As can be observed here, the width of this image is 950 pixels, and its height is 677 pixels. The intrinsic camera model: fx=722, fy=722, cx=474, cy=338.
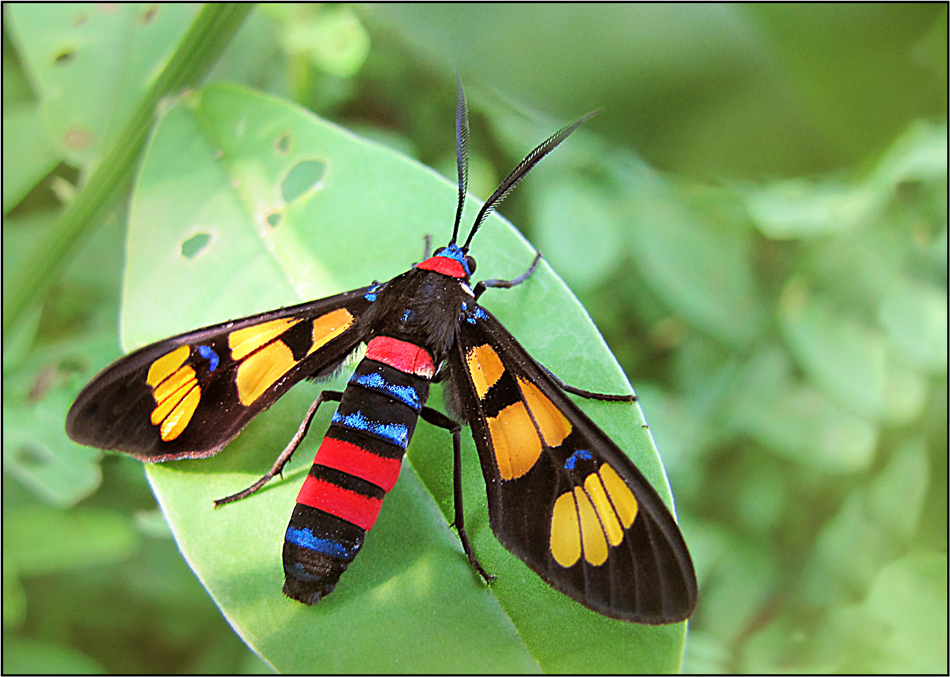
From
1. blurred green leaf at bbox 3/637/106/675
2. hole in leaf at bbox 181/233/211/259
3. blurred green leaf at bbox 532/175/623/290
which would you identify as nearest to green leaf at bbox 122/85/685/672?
hole in leaf at bbox 181/233/211/259

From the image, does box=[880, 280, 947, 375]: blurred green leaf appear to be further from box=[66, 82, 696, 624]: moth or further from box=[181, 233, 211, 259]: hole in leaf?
box=[181, 233, 211, 259]: hole in leaf

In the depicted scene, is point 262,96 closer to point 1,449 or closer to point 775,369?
point 1,449

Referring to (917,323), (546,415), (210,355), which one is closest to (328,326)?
(210,355)

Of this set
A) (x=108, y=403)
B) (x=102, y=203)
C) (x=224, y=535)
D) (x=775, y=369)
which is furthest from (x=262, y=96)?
(x=775, y=369)

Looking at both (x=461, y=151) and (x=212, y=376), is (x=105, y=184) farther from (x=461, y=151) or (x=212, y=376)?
(x=461, y=151)

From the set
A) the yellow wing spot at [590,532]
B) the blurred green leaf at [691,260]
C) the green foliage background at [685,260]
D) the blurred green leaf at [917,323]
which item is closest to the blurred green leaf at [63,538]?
the green foliage background at [685,260]

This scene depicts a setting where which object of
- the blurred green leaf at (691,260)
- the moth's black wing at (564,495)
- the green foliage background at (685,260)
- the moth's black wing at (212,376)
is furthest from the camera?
the blurred green leaf at (691,260)

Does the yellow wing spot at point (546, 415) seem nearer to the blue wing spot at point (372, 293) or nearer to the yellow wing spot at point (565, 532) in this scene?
the yellow wing spot at point (565, 532)
